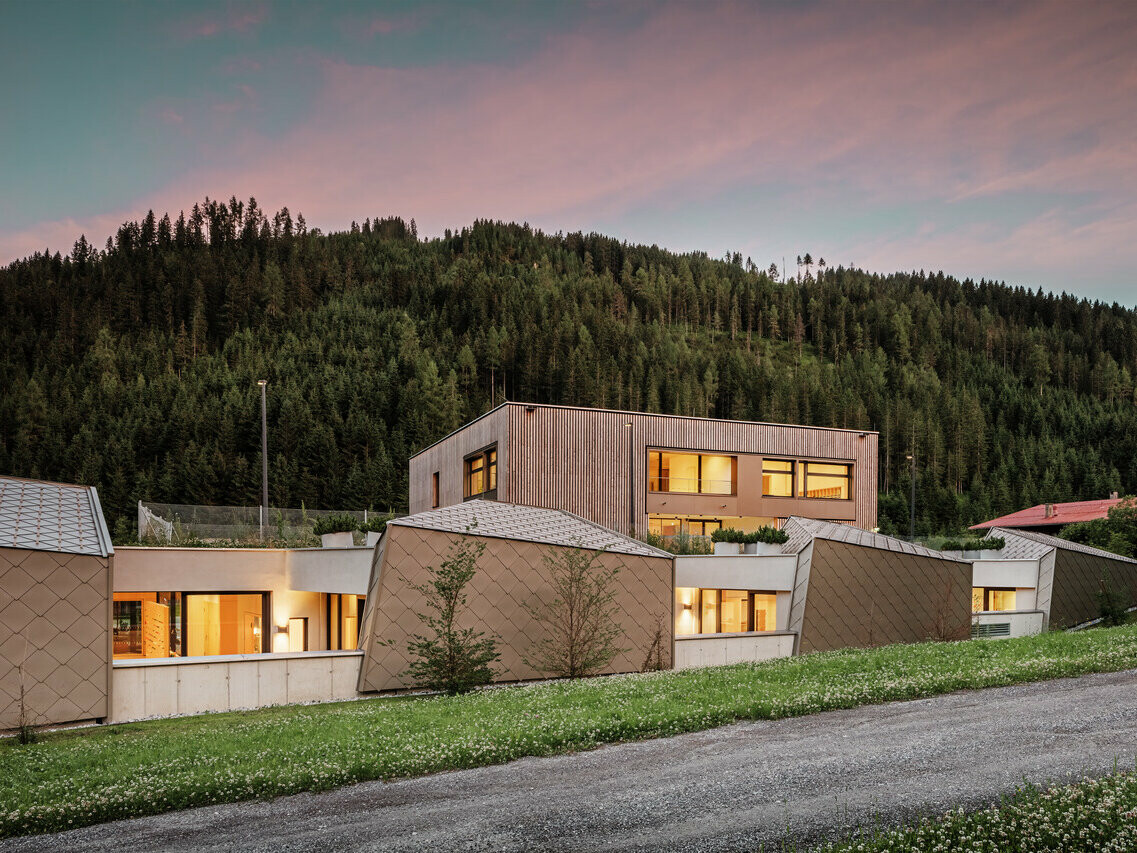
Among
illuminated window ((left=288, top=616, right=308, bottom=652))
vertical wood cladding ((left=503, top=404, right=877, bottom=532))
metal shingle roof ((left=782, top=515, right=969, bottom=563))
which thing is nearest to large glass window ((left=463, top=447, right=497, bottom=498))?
vertical wood cladding ((left=503, top=404, right=877, bottom=532))

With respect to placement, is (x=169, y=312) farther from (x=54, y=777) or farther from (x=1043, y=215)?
(x=54, y=777)

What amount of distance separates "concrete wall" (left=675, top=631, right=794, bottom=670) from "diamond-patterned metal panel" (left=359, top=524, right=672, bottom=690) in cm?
55

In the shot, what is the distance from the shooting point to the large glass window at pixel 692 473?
32.1 meters

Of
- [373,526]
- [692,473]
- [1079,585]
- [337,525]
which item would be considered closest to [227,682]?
[373,526]

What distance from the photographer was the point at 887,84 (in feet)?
72.1

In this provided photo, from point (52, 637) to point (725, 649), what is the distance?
47.1 feet

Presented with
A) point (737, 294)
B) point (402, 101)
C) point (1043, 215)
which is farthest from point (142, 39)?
point (737, 294)

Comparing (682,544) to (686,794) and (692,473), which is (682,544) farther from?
(686,794)

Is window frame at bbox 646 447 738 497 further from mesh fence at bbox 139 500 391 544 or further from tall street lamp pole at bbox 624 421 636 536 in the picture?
mesh fence at bbox 139 500 391 544

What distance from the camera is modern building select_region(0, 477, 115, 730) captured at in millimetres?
14125

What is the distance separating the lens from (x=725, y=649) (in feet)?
68.1

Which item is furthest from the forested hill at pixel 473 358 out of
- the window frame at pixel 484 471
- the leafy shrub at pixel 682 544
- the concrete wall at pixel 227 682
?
the concrete wall at pixel 227 682

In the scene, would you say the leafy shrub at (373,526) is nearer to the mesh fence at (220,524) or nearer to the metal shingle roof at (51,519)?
the mesh fence at (220,524)

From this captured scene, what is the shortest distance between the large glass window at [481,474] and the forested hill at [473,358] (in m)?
41.4
